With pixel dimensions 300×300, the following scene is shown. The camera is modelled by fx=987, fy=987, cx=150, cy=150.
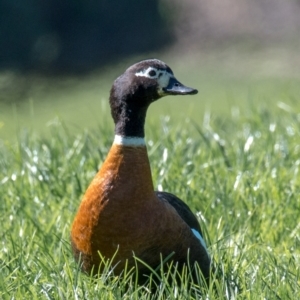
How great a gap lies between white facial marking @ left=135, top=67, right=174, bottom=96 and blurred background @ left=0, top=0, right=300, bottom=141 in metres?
6.10

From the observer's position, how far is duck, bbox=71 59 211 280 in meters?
3.55

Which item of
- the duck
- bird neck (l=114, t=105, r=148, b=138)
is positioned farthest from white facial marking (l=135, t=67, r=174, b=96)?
bird neck (l=114, t=105, r=148, b=138)

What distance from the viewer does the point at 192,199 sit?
453 cm

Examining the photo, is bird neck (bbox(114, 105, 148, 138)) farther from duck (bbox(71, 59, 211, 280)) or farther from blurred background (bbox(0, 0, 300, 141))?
blurred background (bbox(0, 0, 300, 141))

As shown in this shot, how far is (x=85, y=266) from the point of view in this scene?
3.63m

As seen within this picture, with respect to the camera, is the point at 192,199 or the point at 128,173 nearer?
the point at 128,173

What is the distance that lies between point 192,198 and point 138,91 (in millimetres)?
978

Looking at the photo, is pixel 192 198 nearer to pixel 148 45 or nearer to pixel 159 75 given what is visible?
pixel 159 75

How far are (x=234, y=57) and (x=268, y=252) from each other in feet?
32.9

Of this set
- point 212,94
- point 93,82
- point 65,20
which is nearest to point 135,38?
point 65,20

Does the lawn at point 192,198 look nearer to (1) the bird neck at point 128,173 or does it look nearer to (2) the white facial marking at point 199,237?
(2) the white facial marking at point 199,237

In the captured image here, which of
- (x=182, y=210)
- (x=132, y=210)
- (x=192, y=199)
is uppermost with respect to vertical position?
(x=132, y=210)

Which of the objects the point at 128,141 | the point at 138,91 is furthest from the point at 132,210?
the point at 138,91

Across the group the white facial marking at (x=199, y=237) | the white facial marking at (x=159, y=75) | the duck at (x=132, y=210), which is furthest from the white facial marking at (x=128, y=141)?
the white facial marking at (x=199, y=237)
